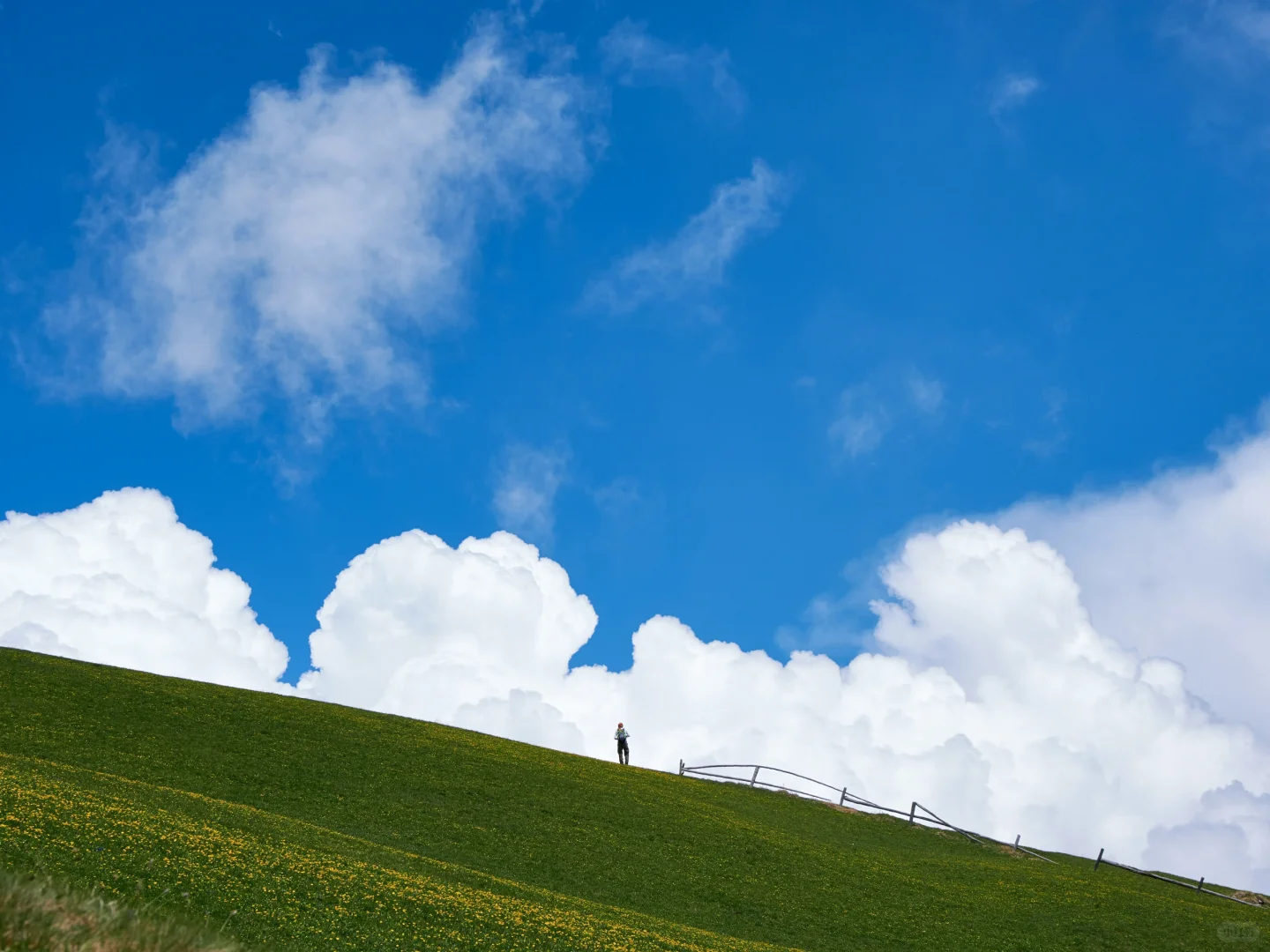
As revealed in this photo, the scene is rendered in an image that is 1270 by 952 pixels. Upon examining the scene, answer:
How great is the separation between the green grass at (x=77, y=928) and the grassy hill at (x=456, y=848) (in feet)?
38.0

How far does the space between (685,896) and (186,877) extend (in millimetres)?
20402

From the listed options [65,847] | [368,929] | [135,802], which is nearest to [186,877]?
[65,847]

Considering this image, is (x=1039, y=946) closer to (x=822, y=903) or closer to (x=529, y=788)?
(x=822, y=903)

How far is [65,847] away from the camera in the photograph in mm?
20344

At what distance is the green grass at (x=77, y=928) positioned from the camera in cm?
685

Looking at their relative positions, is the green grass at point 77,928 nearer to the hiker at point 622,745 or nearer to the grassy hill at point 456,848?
the grassy hill at point 456,848

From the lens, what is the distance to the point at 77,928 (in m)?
7.11

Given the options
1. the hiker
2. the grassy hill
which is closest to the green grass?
the grassy hill

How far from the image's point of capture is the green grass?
685 centimetres

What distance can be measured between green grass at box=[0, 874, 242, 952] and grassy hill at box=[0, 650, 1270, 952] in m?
11.6

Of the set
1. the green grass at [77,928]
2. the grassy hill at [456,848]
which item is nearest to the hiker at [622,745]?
the grassy hill at [456,848]

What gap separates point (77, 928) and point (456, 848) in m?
30.6

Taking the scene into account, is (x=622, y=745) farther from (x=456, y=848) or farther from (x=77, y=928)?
(x=77, y=928)

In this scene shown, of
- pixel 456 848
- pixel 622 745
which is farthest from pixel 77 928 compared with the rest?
pixel 622 745
